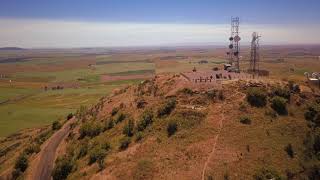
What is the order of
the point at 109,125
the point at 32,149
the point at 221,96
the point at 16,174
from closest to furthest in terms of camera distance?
the point at 221,96 < the point at 16,174 < the point at 109,125 < the point at 32,149

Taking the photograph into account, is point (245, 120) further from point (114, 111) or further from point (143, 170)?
point (114, 111)

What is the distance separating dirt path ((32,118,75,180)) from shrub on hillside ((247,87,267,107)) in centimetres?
2784

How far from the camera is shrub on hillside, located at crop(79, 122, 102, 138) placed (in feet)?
158

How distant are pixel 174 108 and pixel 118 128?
332 inches

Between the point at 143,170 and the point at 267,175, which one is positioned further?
the point at 143,170

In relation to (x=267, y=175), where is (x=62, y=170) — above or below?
below

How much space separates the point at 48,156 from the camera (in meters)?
48.2

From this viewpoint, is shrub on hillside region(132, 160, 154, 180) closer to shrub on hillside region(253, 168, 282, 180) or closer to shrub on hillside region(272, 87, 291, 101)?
shrub on hillside region(253, 168, 282, 180)

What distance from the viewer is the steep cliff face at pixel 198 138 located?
33125mm

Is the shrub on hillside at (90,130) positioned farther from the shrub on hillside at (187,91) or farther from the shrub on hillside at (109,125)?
the shrub on hillside at (187,91)

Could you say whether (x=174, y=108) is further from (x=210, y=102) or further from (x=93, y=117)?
(x=93, y=117)

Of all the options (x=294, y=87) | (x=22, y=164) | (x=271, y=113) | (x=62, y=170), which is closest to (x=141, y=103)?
(x=62, y=170)

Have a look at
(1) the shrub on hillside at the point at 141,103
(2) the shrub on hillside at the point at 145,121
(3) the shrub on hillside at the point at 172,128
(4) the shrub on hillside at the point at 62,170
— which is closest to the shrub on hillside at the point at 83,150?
(4) the shrub on hillside at the point at 62,170

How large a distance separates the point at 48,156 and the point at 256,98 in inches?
1203
